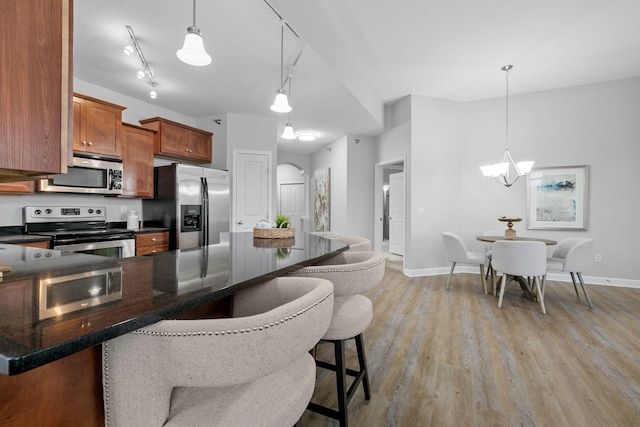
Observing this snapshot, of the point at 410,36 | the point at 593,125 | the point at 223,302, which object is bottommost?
the point at 223,302

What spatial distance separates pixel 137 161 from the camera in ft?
12.5

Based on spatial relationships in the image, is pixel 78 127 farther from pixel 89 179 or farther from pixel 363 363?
pixel 363 363

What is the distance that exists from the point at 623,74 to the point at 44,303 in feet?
20.8

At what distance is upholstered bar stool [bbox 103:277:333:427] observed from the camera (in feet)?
2.13

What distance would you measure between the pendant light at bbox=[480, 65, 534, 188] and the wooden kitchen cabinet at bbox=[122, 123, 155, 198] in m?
4.45

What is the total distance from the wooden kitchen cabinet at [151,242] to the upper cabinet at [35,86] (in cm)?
284

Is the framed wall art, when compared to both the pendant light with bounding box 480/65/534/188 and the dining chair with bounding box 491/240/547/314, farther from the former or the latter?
the dining chair with bounding box 491/240/547/314

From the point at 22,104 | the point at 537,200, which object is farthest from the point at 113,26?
the point at 537,200

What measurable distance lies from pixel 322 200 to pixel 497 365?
5406mm

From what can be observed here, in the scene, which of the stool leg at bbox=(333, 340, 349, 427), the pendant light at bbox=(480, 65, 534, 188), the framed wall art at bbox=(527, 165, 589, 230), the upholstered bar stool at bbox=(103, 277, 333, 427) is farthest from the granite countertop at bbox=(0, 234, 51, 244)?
the framed wall art at bbox=(527, 165, 589, 230)

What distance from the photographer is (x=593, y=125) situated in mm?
4461

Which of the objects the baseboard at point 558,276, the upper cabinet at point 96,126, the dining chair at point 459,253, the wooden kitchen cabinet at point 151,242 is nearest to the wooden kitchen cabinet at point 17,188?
the upper cabinet at point 96,126

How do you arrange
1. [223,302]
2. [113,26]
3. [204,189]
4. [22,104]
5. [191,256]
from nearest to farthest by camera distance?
1. [22,104]
2. [223,302]
3. [191,256]
4. [113,26]
5. [204,189]

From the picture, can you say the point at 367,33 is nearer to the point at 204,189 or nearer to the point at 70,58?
the point at 204,189
